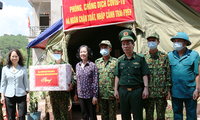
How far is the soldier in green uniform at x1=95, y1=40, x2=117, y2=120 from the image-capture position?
315cm

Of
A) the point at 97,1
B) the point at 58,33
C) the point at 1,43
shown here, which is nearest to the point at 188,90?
the point at 97,1

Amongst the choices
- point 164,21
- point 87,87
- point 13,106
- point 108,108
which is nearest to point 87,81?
point 87,87

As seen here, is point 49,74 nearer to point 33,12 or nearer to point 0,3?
point 0,3

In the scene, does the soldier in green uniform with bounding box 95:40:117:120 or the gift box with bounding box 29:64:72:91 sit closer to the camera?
the soldier in green uniform with bounding box 95:40:117:120

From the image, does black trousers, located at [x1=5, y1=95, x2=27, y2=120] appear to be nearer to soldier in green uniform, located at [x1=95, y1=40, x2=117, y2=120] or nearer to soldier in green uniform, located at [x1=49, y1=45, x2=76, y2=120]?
soldier in green uniform, located at [x1=49, y1=45, x2=76, y2=120]

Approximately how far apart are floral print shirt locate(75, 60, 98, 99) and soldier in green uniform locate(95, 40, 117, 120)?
11cm

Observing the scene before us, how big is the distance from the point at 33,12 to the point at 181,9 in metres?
14.8

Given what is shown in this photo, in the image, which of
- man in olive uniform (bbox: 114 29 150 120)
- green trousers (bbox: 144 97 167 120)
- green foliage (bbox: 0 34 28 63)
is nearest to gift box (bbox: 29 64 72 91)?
man in olive uniform (bbox: 114 29 150 120)

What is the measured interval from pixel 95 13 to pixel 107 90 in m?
2.53

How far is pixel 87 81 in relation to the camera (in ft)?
10.4

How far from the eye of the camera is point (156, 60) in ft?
9.93

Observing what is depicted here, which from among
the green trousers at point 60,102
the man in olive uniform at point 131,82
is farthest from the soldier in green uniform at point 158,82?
the green trousers at point 60,102

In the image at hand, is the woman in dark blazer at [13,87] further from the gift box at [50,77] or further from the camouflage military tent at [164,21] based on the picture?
the camouflage military tent at [164,21]

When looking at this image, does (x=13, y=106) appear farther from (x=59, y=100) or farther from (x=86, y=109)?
(x=86, y=109)
